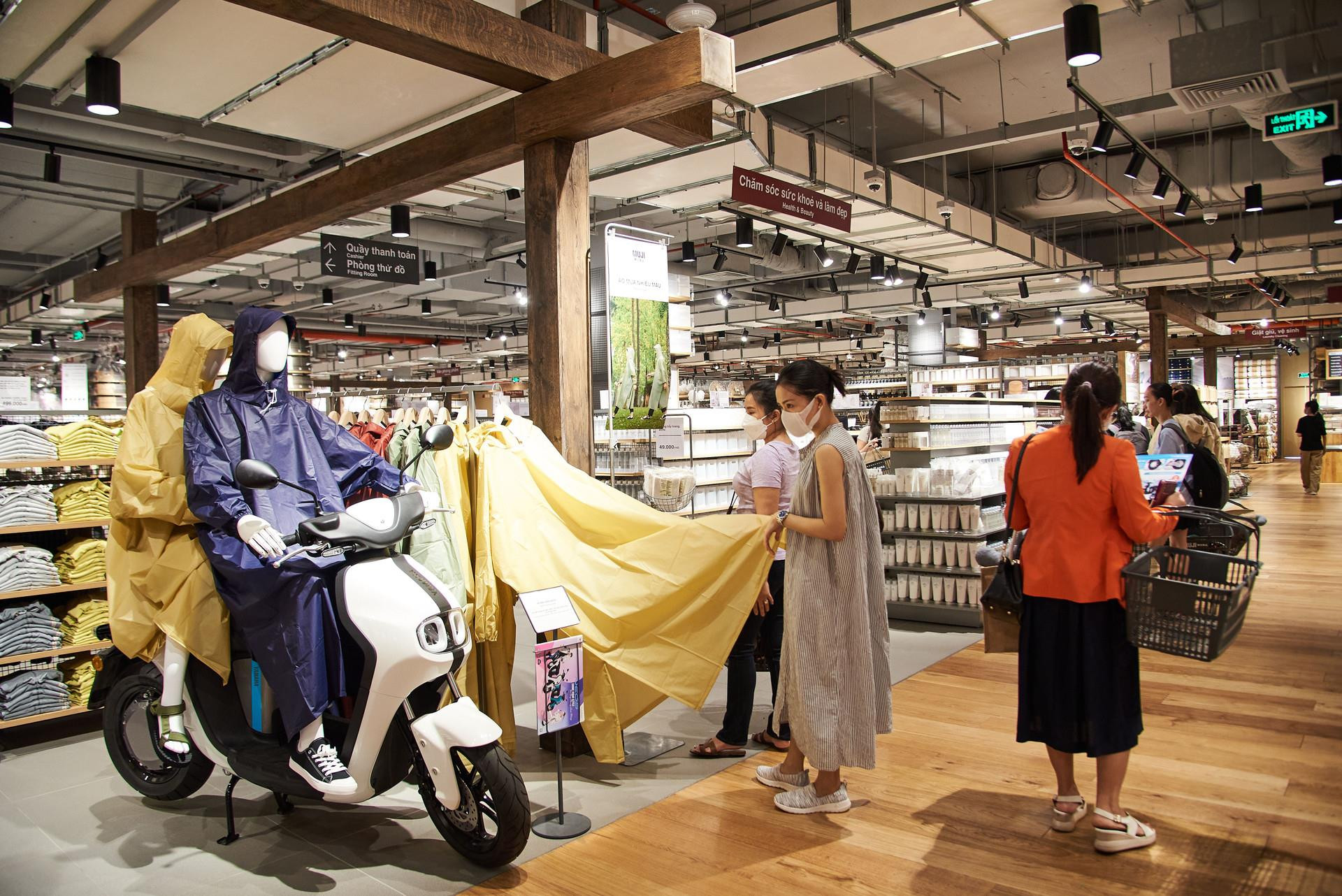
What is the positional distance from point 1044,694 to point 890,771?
95 centimetres

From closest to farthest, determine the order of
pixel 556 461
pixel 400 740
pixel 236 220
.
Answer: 1. pixel 400 740
2. pixel 556 461
3. pixel 236 220

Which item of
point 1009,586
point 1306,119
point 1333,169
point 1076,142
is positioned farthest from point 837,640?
point 1333,169

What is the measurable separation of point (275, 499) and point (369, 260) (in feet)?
17.0

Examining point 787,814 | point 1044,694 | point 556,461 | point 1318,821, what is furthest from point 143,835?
point 1318,821

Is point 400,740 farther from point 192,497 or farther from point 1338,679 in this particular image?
point 1338,679

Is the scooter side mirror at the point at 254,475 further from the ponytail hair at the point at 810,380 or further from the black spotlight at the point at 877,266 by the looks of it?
the black spotlight at the point at 877,266

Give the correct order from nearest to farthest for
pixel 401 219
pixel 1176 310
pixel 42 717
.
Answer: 1. pixel 42 717
2. pixel 401 219
3. pixel 1176 310

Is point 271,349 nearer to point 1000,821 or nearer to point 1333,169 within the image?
point 1000,821

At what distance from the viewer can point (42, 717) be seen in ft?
14.7

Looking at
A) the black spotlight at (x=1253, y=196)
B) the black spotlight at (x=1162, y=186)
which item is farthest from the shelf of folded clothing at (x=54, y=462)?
the black spotlight at (x=1253, y=196)

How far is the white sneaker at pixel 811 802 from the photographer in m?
3.43

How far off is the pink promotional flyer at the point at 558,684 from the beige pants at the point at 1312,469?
59.7ft

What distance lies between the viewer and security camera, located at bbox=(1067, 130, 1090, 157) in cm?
760

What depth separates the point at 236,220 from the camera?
22.3 ft
